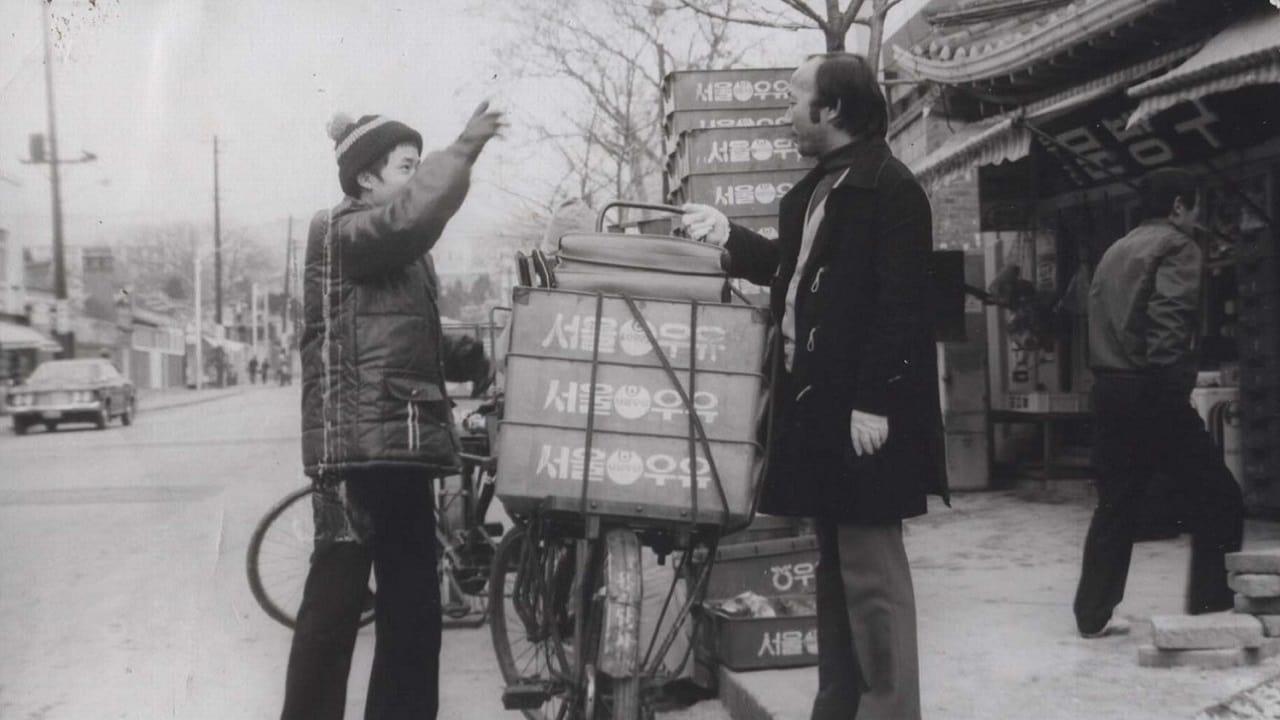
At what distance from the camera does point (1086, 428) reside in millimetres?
10602

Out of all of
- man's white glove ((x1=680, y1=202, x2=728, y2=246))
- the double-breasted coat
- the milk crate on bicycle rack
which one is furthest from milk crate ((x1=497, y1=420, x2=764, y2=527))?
man's white glove ((x1=680, y1=202, x2=728, y2=246))

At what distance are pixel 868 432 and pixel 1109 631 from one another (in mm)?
2320

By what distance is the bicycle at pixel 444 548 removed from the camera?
5891mm

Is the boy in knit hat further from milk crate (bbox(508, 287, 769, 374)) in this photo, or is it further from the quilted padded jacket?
milk crate (bbox(508, 287, 769, 374))

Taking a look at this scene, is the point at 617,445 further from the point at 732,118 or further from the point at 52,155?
the point at 732,118

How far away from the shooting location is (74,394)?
66.6 feet

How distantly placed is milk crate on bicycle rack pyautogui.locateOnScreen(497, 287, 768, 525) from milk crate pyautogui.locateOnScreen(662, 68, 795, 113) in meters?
2.79

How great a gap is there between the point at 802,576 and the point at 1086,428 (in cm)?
643

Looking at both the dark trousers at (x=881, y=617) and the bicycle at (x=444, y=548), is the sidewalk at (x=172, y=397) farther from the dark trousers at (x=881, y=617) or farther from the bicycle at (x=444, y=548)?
the dark trousers at (x=881, y=617)

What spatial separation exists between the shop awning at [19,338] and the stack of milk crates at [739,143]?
2784 millimetres

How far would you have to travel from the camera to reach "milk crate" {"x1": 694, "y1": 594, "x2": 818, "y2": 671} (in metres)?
4.61

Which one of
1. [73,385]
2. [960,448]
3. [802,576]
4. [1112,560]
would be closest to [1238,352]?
[960,448]

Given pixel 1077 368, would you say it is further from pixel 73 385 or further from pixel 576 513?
pixel 73 385

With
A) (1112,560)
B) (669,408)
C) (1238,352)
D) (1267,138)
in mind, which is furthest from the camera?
(1238,352)
